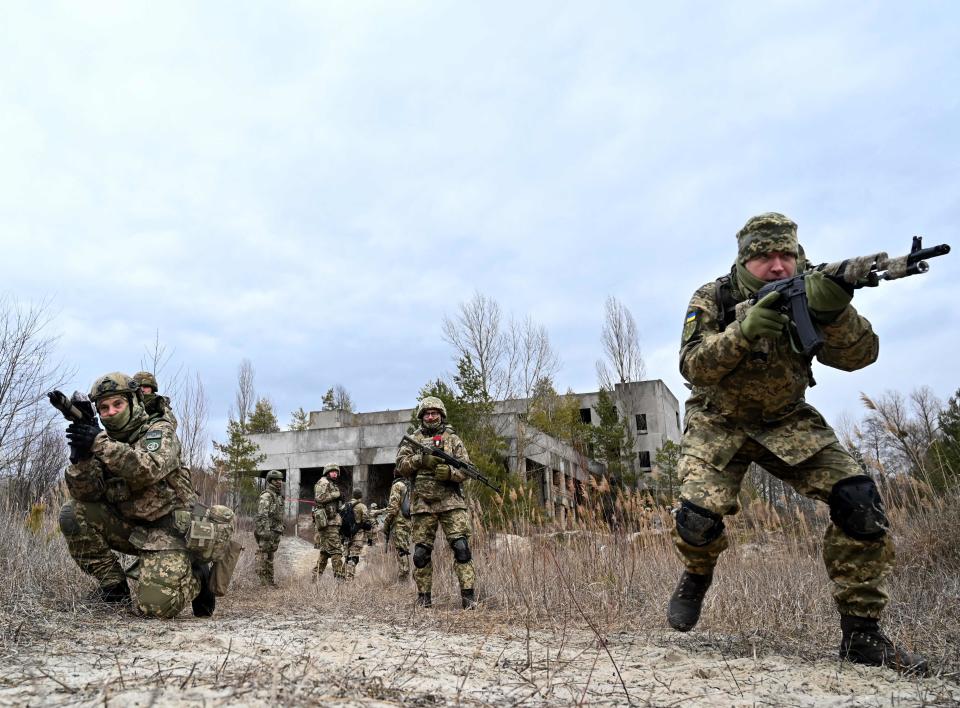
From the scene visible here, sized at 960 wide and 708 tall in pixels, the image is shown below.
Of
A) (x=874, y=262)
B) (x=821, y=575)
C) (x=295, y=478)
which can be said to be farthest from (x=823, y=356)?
(x=295, y=478)

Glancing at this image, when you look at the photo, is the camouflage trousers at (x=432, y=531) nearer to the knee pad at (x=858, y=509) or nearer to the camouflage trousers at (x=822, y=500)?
the camouflage trousers at (x=822, y=500)

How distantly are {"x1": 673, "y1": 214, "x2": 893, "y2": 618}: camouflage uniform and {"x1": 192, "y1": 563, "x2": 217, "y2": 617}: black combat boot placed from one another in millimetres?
3016

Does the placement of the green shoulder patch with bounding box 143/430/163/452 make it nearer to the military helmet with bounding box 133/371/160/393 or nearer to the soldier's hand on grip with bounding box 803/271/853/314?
the military helmet with bounding box 133/371/160/393

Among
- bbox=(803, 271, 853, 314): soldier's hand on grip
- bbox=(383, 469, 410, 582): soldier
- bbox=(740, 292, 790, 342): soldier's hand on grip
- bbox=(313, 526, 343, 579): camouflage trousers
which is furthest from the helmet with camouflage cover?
bbox=(313, 526, 343, 579): camouflage trousers

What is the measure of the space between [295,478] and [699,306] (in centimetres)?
2342

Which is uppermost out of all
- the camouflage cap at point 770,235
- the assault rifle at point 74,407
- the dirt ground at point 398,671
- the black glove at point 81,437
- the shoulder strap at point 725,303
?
the camouflage cap at point 770,235

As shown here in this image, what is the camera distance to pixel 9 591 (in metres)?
3.69

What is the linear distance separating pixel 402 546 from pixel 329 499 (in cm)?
169

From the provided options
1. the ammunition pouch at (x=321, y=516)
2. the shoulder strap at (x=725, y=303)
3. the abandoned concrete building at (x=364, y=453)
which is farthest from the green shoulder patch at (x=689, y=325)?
the abandoned concrete building at (x=364, y=453)

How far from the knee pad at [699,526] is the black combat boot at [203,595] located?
308 centimetres

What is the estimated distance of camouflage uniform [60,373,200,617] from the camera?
3951mm

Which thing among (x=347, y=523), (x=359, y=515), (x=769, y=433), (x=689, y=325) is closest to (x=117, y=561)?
(x=689, y=325)

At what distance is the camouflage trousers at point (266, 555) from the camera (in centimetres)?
1016

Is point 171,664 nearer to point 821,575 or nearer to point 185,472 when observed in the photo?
point 185,472
